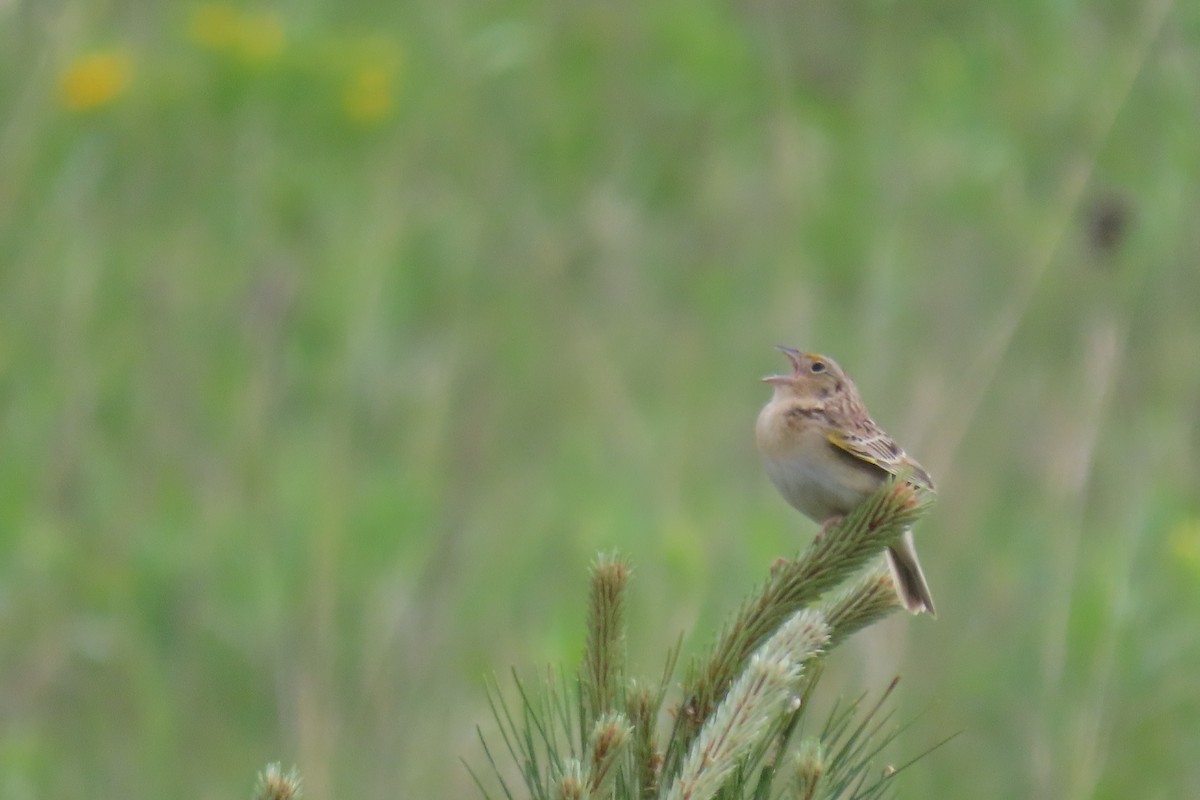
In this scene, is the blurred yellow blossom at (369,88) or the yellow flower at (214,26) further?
the blurred yellow blossom at (369,88)

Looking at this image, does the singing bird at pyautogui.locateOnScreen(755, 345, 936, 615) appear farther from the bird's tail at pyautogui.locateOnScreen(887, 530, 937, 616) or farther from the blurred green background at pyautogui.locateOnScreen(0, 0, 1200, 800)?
the blurred green background at pyautogui.locateOnScreen(0, 0, 1200, 800)

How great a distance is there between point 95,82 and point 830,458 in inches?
179

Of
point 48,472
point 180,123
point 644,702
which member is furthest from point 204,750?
point 644,702

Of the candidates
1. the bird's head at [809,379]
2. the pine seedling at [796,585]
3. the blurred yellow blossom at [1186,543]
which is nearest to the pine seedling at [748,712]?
the pine seedling at [796,585]

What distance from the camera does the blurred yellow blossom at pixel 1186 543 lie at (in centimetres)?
653

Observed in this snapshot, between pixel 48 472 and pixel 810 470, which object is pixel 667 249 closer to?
pixel 48 472

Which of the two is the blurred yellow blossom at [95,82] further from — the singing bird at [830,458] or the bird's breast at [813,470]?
the bird's breast at [813,470]

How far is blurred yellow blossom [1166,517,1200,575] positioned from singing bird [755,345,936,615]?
1.78 meters

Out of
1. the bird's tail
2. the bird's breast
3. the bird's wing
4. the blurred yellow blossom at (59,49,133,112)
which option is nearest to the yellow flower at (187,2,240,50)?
the blurred yellow blossom at (59,49,133,112)

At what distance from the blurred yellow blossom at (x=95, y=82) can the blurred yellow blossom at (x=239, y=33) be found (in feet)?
1.28

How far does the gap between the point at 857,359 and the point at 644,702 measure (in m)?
5.26

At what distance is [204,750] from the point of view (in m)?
7.12

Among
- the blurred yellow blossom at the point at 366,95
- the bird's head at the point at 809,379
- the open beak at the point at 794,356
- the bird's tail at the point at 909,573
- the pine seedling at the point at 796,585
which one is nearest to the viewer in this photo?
the pine seedling at the point at 796,585

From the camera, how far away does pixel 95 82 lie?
8.14m
